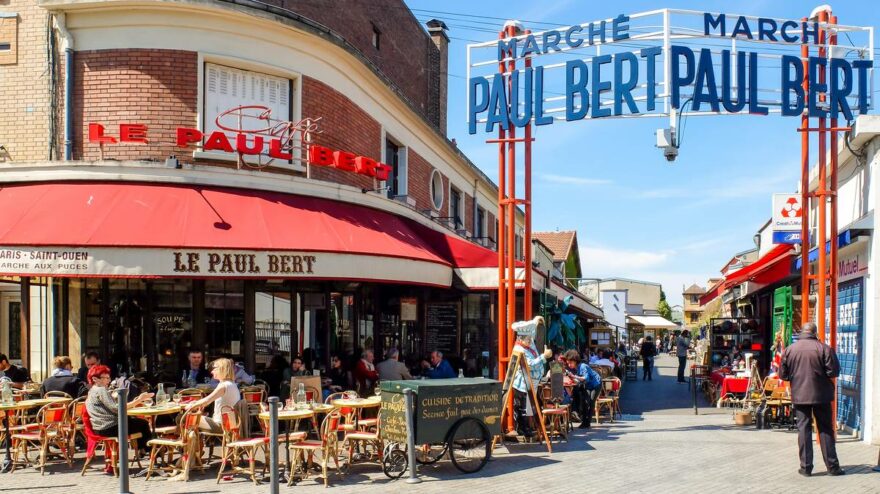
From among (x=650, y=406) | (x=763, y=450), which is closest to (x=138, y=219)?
(x=763, y=450)

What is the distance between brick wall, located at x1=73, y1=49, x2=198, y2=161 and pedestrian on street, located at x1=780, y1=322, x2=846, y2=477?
9.21 m

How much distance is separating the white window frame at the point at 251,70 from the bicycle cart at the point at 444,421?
5.35 m

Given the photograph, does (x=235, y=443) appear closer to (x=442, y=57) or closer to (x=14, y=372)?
(x=14, y=372)

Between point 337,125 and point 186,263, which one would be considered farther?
point 337,125

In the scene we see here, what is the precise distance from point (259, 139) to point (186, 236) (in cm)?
230

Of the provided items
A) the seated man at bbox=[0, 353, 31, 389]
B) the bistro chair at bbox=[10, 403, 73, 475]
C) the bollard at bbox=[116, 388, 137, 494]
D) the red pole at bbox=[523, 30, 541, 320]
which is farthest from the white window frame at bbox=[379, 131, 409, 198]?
the bollard at bbox=[116, 388, 137, 494]

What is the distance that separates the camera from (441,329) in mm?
19922

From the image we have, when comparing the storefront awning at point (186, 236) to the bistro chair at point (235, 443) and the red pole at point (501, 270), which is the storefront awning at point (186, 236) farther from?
the bistro chair at point (235, 443)

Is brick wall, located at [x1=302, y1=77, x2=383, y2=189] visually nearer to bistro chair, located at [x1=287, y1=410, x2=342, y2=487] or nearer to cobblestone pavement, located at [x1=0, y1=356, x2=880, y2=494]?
bistro chair, located at [x1=287, y1=410, x2=342, y2=487]

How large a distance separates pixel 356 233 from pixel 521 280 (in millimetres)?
2767

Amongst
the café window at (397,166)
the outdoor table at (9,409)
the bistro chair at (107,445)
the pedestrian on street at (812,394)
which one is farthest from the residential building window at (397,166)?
the pedestrian on street at (812,394)

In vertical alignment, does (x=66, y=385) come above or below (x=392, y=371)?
above

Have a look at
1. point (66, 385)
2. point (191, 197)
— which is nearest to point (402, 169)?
point (191, 197)

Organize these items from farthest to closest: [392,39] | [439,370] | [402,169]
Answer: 1. [392,39]
2. [402,169]
3. [439,370]
